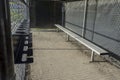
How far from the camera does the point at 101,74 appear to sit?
3656mm

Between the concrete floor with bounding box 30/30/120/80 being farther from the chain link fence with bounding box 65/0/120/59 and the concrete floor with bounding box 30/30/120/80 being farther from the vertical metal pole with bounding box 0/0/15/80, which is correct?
the vertical metal pole with bounding box 0/0/15/80

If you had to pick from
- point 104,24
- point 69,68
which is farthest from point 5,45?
point 104,24

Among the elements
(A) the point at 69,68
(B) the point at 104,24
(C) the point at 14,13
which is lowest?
(A) the point at 69,68

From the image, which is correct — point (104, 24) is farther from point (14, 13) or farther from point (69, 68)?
point (14, 13)

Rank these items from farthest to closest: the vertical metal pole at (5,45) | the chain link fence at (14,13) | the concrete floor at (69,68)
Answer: the concrete floor at (69,68), the chain link fence at (14,13), the vertical metal pole at (5,45)

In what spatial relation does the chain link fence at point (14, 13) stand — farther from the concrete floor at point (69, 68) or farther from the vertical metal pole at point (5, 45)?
the concrete floor at point (69, 68)

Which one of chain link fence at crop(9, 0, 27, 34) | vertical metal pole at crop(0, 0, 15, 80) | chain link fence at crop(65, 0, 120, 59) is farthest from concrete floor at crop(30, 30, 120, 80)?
vertical metal pole at crop(0, 0, 15, 80)

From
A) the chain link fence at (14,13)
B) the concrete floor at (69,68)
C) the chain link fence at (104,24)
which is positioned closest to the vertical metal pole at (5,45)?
the chain link fence at (14,13)

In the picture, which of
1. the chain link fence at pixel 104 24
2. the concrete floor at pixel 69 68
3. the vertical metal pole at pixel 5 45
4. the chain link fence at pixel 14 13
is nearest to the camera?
the vertical metal pole at pixel 5 45

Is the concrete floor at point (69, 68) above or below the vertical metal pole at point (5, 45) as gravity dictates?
below

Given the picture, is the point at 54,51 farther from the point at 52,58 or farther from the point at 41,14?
the point at 41,14

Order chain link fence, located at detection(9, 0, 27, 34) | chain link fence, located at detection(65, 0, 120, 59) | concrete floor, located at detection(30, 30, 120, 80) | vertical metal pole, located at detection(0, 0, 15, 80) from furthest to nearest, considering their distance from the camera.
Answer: chain link fence, located at detection(65, 0, 120, 59) → concrete floor, located at detection(30, 30, 120, 80) → chain link fence, located at detection(9, 0, 27, 34) → vertical metal pole, located at detection(0, 0, 15, 80)

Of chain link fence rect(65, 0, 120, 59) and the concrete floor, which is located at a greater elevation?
chain link fence rect(65, 0, 120, 59)

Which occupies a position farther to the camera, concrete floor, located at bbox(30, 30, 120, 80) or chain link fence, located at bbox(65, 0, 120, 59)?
chain link fence, located at bbox(65, 0, 120, 59)
